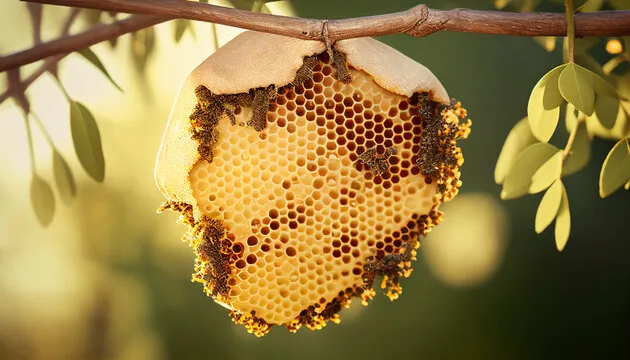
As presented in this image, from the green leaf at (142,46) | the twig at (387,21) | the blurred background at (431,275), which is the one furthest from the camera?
the blurred background at (431,275)

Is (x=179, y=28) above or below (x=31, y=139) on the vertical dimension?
above

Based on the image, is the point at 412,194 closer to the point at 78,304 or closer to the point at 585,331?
the point at 78,304

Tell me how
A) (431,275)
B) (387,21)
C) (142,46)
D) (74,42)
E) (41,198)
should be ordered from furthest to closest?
(431,275) → (142,46) → (41,198) → (74,42) → (387,21)

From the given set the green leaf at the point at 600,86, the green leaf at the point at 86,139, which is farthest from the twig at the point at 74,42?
the green leaf at the point at 600,86

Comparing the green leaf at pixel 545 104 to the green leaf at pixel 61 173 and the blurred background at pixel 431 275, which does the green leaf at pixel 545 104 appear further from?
the blurred background at pixel 431 275

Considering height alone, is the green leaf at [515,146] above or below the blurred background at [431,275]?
above

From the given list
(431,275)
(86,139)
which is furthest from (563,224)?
(431,275)

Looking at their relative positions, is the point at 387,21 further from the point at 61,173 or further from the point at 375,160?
the point at 61,173

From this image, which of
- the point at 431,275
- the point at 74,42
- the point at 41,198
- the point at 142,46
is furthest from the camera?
the point at 431,275
